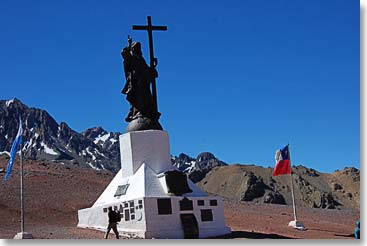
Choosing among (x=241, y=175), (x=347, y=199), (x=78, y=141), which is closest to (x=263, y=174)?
(x=241, y=175)

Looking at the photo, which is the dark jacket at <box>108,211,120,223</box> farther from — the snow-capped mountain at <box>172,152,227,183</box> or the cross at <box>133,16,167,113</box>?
the snow-capped mountain at <box>172,152,227,183</box>

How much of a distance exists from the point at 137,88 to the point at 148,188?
3733 millimetres

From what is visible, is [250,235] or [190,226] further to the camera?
[250,235]

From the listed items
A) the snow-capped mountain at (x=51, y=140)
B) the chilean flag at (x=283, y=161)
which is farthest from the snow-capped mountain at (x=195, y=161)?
the chilean flag at (x=283, y=161)

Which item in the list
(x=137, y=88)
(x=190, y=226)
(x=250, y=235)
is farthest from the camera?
(x=137, y=88)

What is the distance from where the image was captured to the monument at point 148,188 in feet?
56.7

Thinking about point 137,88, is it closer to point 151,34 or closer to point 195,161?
point 151,34

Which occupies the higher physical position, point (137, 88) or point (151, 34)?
point (151, 34)

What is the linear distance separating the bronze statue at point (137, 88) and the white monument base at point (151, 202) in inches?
26.5

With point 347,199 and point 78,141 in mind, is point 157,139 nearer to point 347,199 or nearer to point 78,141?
point 347,199

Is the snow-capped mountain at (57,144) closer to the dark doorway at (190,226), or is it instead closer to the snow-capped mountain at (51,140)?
the snow-capped mountain at (51,140)

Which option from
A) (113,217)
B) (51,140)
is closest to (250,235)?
(113,217)

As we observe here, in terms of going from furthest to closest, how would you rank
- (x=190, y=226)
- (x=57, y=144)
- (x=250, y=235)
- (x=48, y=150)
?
(x=57, y=144) → (x=48, y=150) → (x=250, y=235) → (x=190, y=226)

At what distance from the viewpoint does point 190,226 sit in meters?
17.5
